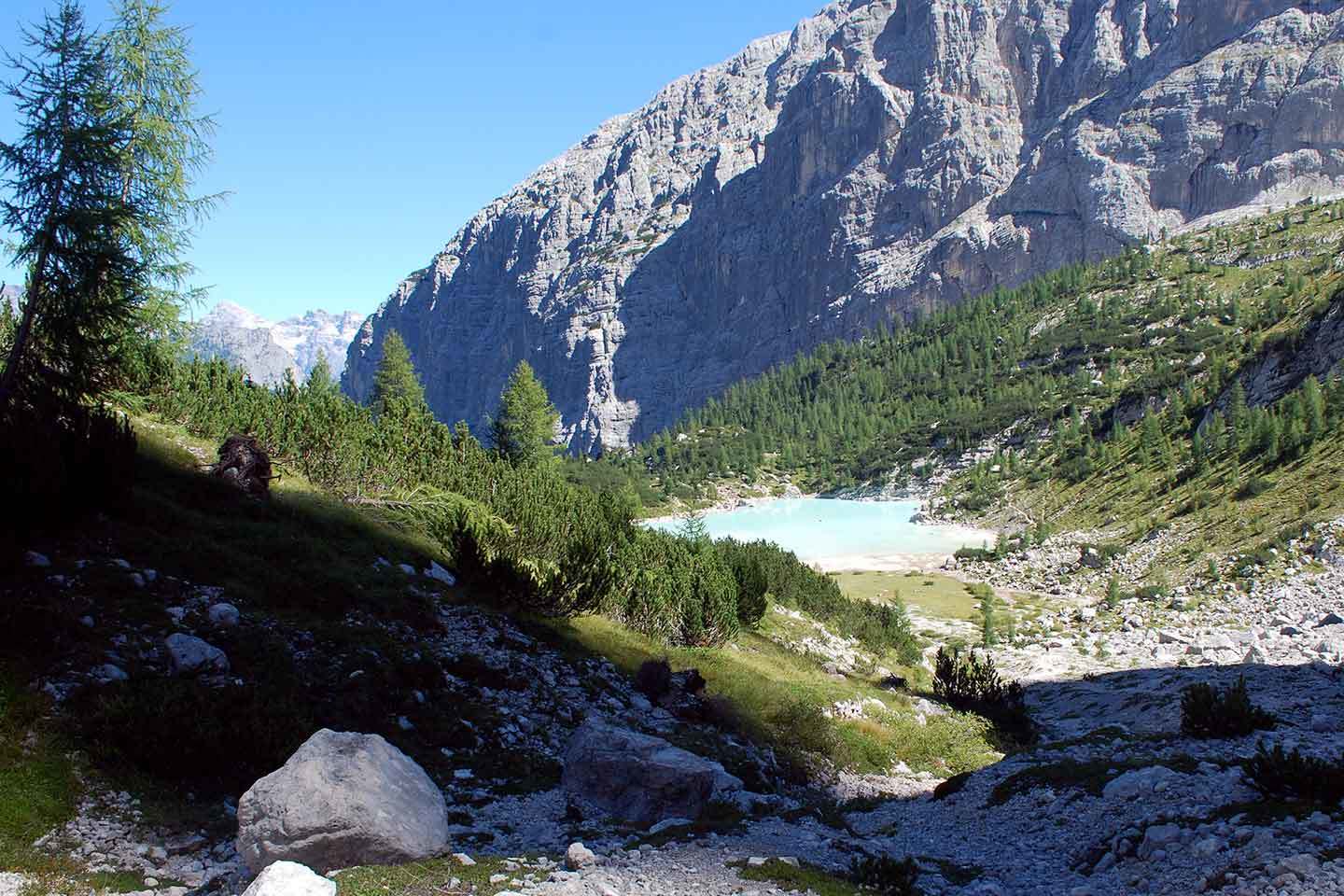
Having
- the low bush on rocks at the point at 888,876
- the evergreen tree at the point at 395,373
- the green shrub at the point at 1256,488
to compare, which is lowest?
the low bush on rocks at the point at 888,876

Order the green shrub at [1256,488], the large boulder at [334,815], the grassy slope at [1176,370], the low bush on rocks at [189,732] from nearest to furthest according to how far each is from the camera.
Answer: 1. the large boulder at [334,815]
2. the low bush on rocks at [189,732]
3. the grassy slope at [1176,370]
4. the green shrub at [1256,488]

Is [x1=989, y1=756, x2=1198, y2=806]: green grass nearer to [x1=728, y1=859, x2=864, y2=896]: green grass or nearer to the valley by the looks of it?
the valley

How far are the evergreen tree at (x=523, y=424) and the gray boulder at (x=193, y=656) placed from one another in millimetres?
39720

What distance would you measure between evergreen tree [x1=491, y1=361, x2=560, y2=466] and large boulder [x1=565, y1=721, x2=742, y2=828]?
40240mm

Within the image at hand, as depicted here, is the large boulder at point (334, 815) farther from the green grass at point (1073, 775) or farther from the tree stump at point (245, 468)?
the tree stump at point (245, 468)

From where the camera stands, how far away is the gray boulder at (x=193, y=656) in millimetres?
8992

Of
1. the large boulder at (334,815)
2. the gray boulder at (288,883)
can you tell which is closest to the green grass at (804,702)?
the large boulder at (334,815)

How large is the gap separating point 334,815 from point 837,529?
70797 mm

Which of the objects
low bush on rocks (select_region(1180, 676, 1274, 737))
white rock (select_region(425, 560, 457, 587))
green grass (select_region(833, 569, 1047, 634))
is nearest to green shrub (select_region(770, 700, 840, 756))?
low bush on rocks (select_region(1180, 676, 1274, 737))

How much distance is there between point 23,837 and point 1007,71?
22912 cm

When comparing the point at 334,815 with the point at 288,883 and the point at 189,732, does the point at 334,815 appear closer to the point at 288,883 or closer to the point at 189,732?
the point at 288,883

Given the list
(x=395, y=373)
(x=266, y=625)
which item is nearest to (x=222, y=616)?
(x=266, y=625)

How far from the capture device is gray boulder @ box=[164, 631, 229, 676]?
899cm

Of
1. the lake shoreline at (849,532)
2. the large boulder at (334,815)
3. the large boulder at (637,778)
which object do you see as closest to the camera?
the large boulder at (334,815)
